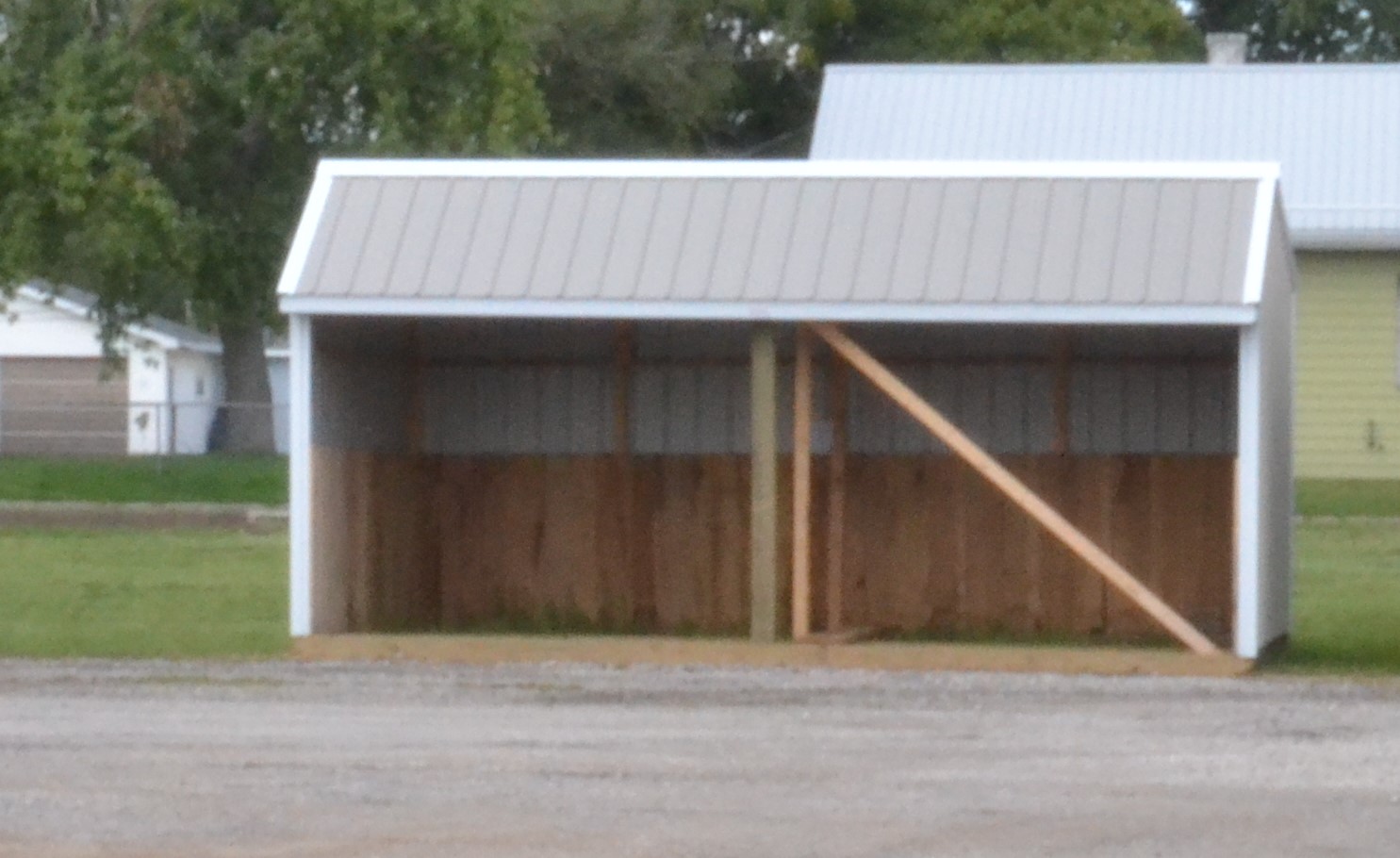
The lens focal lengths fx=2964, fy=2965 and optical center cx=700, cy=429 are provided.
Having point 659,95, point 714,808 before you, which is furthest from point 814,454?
point 659,95

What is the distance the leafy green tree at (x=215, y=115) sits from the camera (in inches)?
1528

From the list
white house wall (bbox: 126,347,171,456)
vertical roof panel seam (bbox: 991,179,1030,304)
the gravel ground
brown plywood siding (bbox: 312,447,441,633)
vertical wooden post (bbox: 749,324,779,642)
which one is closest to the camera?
the gravel ground

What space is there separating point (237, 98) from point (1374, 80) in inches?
614

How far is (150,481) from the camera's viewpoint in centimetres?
4053

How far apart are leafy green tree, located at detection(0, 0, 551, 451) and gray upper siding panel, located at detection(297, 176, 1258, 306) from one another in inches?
787

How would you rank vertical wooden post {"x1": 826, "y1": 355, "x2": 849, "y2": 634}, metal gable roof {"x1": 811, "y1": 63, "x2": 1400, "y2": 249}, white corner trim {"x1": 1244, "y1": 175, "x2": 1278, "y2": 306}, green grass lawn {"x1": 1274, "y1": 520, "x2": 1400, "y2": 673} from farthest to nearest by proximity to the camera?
metal gable roof {"x1": 811, "y1": 63, "x2": 1400, "y2": 249} < vertical wooden post {"x1": 826, "y1": 355, "x2": 849, "y2": 634} < green grass lawn {"x1": 1274, "y1": 520, "x2": 1400, "y2": 673} < white corner trim {"x1": 1244, "y1": 175, "x2": 1278, "y2": 306}

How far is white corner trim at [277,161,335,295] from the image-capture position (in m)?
18.5

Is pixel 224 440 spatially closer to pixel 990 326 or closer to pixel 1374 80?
pixel 1374 80

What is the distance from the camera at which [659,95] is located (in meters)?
49.4

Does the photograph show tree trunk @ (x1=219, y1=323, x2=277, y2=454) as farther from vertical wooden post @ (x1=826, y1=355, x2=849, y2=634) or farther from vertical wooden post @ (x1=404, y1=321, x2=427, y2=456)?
vertical wooden post @ (x1=826, y1=355, x2=849, y2=634)

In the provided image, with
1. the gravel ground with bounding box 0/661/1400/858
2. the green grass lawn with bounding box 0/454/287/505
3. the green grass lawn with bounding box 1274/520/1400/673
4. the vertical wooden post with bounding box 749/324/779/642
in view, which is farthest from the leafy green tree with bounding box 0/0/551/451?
Result: the gravel ground with bounding box 0/661/1400/858

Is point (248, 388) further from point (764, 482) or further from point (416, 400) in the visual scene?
point (764, 482)

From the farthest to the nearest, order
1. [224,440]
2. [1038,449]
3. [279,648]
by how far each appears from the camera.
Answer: [224,440] → [1038,449] → [279,648]

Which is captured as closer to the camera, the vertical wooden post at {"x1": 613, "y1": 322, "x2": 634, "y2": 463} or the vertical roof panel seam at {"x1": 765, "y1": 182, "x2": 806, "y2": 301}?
the vertical roof panel seam at {"x1": 765, "y1": 182, "x2": 806, "y2": 301}
